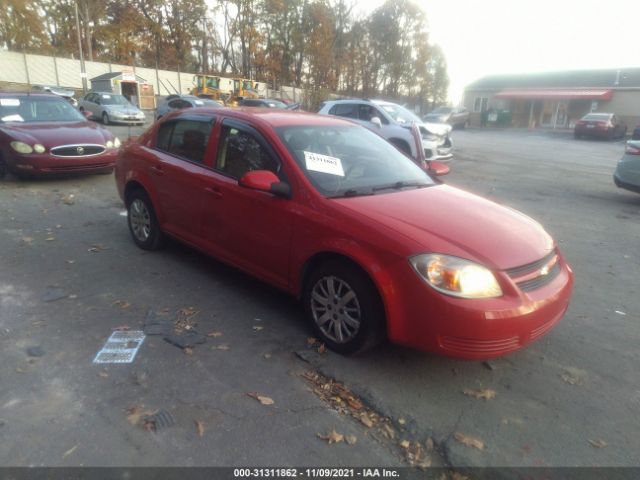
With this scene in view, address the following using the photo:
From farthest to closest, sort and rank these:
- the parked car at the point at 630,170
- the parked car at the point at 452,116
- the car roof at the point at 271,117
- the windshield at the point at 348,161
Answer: the parked car at the point at 452,116, the parked car at the point at 630,170, the car roof at the point at 271,117, the windshield at the point at 348,161

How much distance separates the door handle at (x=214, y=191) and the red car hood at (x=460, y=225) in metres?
1.28

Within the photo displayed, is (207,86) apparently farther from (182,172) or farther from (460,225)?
(460,225)

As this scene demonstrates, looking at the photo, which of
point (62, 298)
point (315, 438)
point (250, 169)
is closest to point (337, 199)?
point (250, 169)

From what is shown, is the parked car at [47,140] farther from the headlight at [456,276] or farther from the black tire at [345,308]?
the headlight at [456,276]

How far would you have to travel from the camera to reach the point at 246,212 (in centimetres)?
397

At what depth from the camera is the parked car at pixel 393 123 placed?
37.4ft

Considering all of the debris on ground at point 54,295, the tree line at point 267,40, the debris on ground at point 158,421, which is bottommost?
the debris on ground at point 158,421

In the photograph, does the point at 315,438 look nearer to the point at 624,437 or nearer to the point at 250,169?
the point at 624,437

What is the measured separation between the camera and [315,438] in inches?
104

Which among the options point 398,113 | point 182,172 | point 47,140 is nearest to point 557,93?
point 398,113

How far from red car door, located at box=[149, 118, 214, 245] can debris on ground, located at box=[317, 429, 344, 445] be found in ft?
8.32

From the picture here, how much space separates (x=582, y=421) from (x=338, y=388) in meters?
1.50

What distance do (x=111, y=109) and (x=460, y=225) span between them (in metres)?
23.5

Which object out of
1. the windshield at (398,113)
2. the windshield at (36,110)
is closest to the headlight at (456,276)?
the windshield at (36,110)
